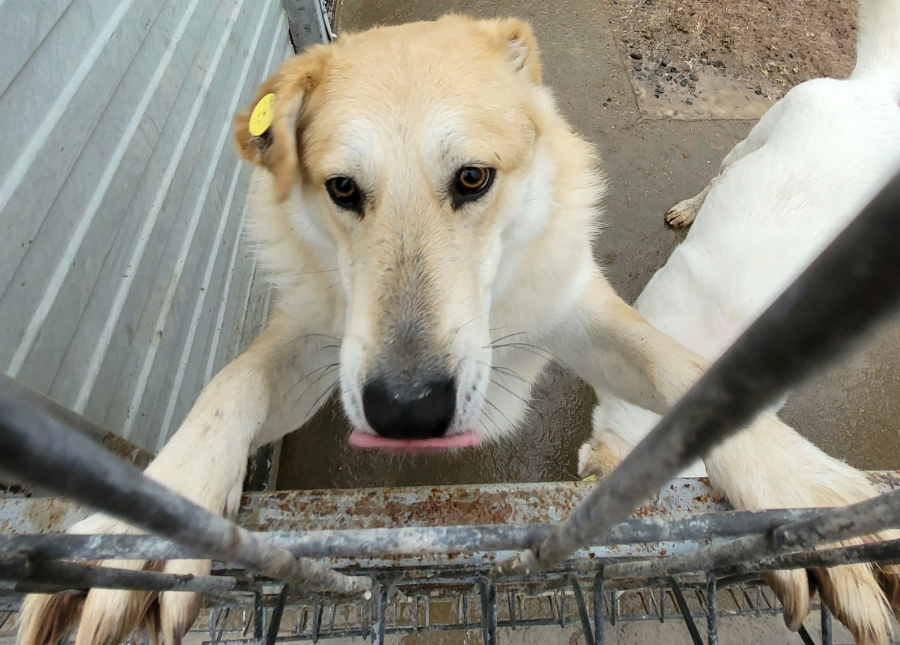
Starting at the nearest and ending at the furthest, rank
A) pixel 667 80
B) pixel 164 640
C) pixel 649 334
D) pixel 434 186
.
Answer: pixel 164 640 < pixel 434 186 < pixel 649 334 < pixel 667 80

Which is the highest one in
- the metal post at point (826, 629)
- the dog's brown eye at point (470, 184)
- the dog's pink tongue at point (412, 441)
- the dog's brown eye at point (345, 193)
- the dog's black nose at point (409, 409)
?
the dog's brown eye at point (345, 193)

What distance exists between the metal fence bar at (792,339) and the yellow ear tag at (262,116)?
1.43m

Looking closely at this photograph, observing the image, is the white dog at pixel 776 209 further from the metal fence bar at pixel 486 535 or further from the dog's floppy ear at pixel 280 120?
the dog's floppy ear at pixel 280 120

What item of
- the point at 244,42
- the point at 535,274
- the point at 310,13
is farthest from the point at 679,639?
the point at 310,13

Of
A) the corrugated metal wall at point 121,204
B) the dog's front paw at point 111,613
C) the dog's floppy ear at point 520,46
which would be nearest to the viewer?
the dog's front paw at point 111,613

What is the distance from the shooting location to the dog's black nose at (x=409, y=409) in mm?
1100

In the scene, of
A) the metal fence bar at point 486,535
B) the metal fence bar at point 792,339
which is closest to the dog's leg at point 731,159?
the metal fence bar at point 486,535

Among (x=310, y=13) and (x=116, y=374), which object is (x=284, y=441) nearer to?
(x=116, y=374)

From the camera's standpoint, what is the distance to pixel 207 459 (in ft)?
3.93

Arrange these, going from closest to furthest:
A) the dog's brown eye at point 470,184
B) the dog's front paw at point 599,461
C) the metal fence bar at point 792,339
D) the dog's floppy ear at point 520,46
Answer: the metal fence bar at point 792,339
the dog's brown eye at point 470,184
the dog's floppy ear at point 520,46
the dog's front paw at point 599,461

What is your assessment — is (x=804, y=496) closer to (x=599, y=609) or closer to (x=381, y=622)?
(x=599, y=609)

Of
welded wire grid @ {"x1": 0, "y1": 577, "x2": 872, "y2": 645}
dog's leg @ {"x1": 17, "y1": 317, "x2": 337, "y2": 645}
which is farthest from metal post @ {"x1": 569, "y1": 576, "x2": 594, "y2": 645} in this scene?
dog's leg @ {"x1": 17, "y1": 317, "x2": 337, "y2": 645}

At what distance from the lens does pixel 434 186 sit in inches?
54.9

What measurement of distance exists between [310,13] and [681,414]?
383 cm
